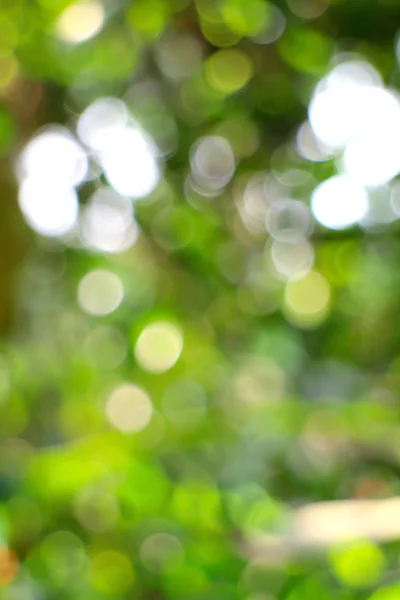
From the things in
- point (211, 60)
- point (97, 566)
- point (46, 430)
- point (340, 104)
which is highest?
point (211, 60)

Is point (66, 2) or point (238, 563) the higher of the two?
point (66, 2)

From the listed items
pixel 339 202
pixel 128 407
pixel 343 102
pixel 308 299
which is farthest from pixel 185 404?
pixel 343 102

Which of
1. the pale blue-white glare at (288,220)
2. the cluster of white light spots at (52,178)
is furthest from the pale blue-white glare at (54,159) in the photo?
the pale blue-white glare at (288,220)

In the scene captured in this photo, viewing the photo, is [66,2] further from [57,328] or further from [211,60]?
[57,328]

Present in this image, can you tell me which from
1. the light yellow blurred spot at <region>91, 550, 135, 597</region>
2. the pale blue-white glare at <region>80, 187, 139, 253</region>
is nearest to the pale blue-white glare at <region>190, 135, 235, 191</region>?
the pale blue-white glare at <region>80, 187, 139, 253</region>

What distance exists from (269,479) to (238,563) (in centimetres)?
15

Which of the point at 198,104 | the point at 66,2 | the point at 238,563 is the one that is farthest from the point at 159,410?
the point at 66,2

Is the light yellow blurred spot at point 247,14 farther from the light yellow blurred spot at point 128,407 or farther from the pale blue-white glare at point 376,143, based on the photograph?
the light yellow blurred spot at point 128,407

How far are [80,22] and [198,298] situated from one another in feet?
1.36

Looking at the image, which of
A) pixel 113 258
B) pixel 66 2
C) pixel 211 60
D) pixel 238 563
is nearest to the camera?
pixel 238 563

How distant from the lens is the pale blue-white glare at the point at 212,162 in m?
0.88

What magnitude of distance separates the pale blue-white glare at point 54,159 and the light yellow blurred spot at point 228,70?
208mm

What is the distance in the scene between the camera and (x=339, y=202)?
767 mm

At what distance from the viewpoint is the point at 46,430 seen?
882 mm
